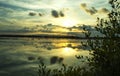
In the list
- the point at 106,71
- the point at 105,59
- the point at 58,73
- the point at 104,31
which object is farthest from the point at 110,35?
A: the point at 58,73

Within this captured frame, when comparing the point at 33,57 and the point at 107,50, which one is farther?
the point at 33,57

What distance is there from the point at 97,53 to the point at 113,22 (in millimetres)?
1976

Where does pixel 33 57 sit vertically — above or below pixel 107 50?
below

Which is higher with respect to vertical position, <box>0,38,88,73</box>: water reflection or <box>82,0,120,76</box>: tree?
<box>82,0,120,76</box>: tree

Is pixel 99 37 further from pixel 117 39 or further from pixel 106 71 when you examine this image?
pixel 106 71

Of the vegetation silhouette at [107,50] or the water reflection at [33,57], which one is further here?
the water reflection at [33,57]

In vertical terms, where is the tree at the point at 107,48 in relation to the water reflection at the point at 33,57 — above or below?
above

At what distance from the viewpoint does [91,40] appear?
53.2 feet

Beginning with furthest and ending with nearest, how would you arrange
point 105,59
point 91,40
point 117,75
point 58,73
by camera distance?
1. point 58,73
2. point 91,40
3. point 105,59
4. point 117,75

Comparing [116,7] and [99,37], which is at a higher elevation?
[116,7]

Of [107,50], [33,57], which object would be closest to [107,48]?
[107,50]

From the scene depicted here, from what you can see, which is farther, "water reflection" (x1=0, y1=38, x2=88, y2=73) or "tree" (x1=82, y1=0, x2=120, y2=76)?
"water reflection" (x1=0, y1=38, x2=88, y2=73)

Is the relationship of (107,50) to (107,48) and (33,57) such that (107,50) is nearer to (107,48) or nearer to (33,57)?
(107,48)

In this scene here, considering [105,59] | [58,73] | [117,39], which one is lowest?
[58,73]
